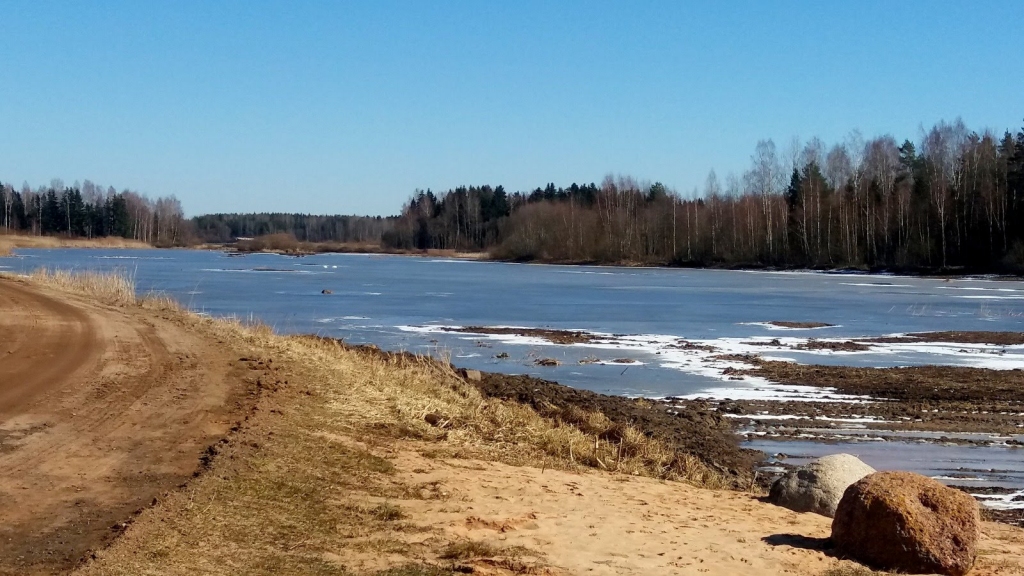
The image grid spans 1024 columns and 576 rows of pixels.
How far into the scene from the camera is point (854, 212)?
84562mm

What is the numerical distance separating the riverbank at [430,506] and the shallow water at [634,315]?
536cm

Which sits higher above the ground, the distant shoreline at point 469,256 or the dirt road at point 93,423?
the distant shoreline at point 469,256

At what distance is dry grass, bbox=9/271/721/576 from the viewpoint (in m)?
6.79

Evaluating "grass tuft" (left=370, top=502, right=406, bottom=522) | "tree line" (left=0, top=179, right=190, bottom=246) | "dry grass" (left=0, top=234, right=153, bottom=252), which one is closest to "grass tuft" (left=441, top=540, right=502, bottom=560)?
"grass tuft" (left=370, top=502, right=406, bottom=522)

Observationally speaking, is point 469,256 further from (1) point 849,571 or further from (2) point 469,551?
(2) point 469,551

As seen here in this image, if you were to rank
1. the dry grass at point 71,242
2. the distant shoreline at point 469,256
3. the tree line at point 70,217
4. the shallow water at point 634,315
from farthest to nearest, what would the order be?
1. the tree line at point 70,217
2. the dry grass at point 71,242
3. the distant shoreline at point 469,256
4. the shallow water at point 634,315

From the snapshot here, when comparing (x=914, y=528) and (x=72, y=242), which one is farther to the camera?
(x=72, y=242)

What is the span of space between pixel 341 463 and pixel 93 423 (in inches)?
115

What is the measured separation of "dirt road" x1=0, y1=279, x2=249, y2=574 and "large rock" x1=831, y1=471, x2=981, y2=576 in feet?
18.6

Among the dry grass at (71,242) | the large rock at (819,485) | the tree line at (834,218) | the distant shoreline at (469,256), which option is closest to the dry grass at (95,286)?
the large rock at (819,485)

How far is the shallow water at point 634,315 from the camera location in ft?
74.9

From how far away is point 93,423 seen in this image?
10539 mm

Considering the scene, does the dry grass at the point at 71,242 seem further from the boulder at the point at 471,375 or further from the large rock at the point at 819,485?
the large rock at the point at 819,485

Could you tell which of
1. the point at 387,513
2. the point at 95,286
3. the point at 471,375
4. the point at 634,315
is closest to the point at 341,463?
the point at 387,513
